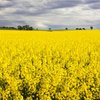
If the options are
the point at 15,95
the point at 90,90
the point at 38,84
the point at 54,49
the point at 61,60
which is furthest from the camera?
the point at 54,49

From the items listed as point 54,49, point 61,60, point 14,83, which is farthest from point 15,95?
point 54,49

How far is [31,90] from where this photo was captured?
8.20m

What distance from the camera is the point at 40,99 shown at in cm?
779

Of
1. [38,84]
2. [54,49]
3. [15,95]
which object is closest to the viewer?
[15,95]

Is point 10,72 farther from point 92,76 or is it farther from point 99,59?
point 99,59

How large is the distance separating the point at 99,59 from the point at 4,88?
14.9 feet

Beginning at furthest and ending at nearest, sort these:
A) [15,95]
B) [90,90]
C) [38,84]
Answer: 1. [90,90]
2. [38,84]
3. [15,95]

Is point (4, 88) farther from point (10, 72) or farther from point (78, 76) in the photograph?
point (78, 76)

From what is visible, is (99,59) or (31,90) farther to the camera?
(99,59)

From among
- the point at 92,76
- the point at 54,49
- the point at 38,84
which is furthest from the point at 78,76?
the point at 54,49

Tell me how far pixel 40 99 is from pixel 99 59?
15.0 feet

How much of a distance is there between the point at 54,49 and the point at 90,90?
5.39 m

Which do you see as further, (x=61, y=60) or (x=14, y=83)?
(x=61, y=60)

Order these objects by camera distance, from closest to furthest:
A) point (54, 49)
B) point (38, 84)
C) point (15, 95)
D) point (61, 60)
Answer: point (15, 95), point (38, 84), point (61, 60), point (54, 49)
